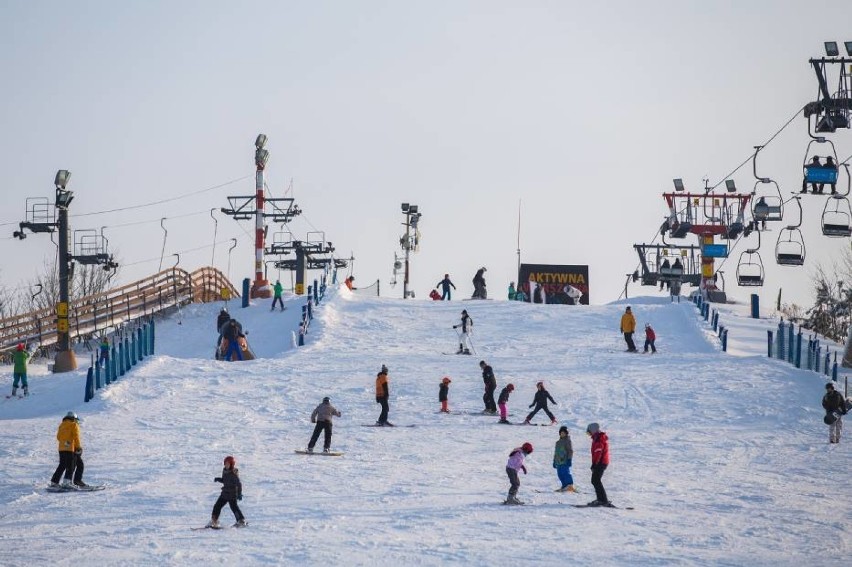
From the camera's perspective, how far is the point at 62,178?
4244cm

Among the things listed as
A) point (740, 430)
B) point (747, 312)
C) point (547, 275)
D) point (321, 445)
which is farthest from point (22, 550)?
point (547, 275)

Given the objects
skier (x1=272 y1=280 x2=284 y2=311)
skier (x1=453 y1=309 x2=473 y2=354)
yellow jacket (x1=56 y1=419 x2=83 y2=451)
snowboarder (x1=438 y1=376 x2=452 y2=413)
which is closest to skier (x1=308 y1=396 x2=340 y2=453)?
yellow jacket (x1=56 y1=419 x2=83 y2=451)

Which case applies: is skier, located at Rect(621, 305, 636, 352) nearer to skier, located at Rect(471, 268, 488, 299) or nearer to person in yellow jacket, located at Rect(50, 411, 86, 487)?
skier, located at Rect(471, 268, 488, 299)

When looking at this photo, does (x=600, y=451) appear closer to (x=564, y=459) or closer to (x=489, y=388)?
(x=564, y=459)

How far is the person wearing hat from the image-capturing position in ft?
88.8

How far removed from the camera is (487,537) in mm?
19016

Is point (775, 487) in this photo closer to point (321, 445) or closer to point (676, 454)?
point (676, 454)

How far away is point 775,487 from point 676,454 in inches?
141

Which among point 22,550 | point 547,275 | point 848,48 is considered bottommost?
point 22,550

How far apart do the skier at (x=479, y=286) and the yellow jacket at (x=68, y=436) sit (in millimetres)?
30909

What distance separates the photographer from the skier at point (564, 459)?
71.1 ft

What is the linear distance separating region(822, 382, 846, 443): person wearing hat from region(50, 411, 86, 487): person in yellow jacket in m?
14.4

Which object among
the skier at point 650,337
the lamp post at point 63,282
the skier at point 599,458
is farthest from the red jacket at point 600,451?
the lamp post at point 63,282

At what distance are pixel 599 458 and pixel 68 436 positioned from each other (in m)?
8.58
